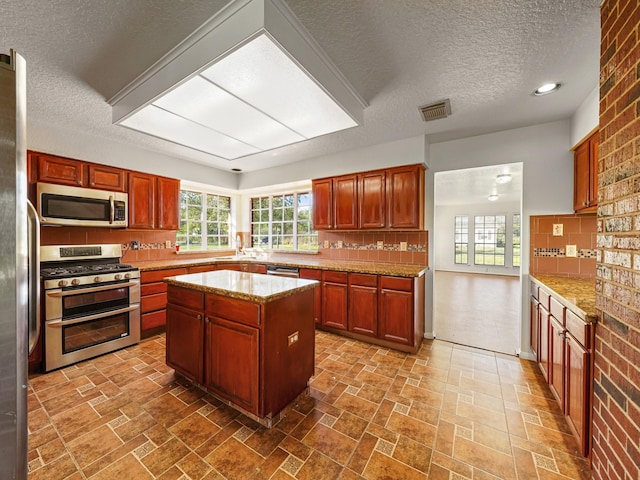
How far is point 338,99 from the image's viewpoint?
198cm

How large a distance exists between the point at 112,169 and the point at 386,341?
4.03 meters

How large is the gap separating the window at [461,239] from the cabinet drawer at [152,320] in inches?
357

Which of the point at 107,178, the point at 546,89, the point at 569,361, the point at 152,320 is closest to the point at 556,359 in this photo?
the point at 569,361

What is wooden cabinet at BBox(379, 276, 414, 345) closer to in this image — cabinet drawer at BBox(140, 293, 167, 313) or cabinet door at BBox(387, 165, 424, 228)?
cabinet door at BBox(387, 165, 424, 228)

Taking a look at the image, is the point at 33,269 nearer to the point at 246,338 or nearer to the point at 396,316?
the point at 246,338

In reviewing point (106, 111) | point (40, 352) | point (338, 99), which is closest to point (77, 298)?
point (40, 352)

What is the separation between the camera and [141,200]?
357cm

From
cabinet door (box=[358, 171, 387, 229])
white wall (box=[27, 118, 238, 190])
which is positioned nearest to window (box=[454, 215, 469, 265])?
cabinet door (box=[358, 171, 387, 229])

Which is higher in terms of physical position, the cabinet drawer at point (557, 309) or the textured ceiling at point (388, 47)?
the textured ceiling at point (388, 47)

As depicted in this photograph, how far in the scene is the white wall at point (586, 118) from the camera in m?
2.04

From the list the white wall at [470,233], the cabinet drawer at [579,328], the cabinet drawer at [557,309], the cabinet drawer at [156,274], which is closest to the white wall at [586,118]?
the cabinet drawer at [557,309]

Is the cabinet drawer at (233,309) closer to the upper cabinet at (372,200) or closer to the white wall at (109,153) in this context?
the upper cabinet at (372,200)

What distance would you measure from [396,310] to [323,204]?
6.21 ft

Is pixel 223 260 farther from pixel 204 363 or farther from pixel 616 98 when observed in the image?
pixel 616 98
